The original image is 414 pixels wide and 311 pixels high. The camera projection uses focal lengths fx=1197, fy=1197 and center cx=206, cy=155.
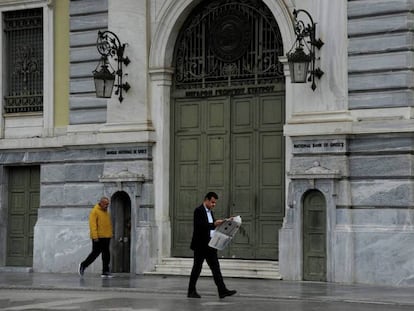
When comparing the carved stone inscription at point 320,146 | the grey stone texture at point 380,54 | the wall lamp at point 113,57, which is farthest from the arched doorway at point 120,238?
→ the grey stone texture at point 380,54

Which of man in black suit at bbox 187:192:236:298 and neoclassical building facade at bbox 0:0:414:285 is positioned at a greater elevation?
neoclassical building facade at bbox 0:0:414:285

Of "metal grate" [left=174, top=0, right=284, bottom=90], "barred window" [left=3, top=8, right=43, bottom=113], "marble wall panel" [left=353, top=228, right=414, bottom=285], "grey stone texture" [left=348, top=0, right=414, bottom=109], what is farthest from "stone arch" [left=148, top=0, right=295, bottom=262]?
"marble wall panel" [left=353, top=228, right=414, bottom=285]

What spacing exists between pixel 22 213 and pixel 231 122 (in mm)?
6253

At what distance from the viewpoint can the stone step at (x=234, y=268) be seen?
24391 millimetres

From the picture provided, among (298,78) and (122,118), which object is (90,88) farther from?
(298,78)

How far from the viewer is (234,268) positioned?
81.5 feet

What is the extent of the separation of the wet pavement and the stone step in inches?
12.8

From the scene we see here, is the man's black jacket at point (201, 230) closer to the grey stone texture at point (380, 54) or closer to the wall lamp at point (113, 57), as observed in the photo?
the grey stone texture at point (380, 54)

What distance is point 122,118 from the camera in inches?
1049

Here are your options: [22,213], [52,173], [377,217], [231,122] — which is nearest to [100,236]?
[52,173]

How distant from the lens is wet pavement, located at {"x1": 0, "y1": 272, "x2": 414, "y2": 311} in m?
18.5

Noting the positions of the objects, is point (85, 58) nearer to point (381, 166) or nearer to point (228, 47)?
point (228, 47)

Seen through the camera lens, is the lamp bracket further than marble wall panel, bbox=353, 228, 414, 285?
Yes

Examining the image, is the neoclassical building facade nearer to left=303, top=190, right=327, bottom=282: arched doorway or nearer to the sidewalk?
left=303, top=190, right=327, bottom=282: arched doorway
